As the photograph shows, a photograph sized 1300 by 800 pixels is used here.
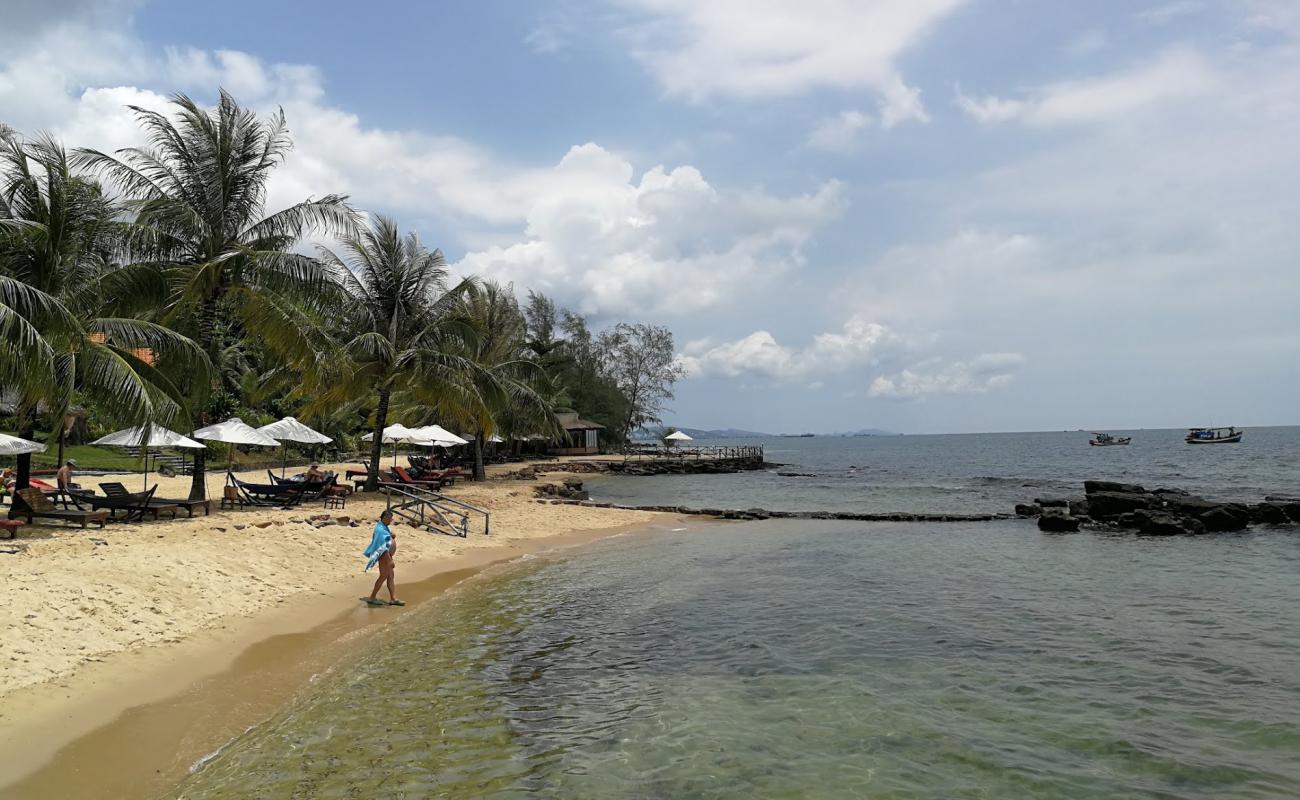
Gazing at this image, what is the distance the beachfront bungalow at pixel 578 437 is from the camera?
58375 millimetres

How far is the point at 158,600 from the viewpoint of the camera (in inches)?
365

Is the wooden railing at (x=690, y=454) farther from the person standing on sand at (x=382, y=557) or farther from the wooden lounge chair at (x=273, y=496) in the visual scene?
the person standing on sand at (x=382, y=557)

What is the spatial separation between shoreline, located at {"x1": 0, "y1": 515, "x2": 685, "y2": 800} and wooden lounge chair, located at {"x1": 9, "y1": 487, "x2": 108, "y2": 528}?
485 cm

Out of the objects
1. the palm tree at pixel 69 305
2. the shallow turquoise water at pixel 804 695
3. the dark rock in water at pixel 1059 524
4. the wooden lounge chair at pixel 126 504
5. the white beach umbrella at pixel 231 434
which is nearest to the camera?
the shallow turquoise water at pixel 804 695

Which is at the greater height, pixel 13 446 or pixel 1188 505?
pixel 13 446

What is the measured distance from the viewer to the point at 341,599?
11672mm

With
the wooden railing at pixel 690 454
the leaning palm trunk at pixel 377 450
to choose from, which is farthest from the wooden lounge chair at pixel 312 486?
the wooden railing at pixel 690 454

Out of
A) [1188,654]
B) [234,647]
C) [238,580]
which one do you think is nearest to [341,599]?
[238,580]

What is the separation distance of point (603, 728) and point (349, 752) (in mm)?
2333

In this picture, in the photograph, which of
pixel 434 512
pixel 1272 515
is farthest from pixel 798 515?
pixel 1272 515

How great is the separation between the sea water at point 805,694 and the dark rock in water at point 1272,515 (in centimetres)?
1160

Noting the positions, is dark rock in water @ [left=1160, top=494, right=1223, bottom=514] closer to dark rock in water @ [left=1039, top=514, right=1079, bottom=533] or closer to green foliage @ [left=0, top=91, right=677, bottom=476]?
dark rock in water @ [left=1039, top=514, right=1079, bottom=533]

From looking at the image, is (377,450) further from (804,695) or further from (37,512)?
(804,695)

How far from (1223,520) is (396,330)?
27.0m
